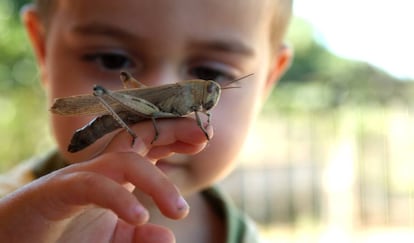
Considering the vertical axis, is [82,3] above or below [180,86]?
above

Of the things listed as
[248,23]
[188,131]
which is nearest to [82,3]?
[248,23]

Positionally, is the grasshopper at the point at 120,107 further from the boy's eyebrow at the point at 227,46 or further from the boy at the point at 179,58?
the boy's eyebrow at the point at 227,46

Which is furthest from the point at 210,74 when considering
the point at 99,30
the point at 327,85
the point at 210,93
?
the point at 327,85

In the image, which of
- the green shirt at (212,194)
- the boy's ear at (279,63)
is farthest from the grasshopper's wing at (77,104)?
the boy's ear at (279,63)

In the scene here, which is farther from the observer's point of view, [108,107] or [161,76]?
[161,76]

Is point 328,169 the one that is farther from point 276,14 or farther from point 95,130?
point 95,130

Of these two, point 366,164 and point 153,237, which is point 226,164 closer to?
point 153,237
